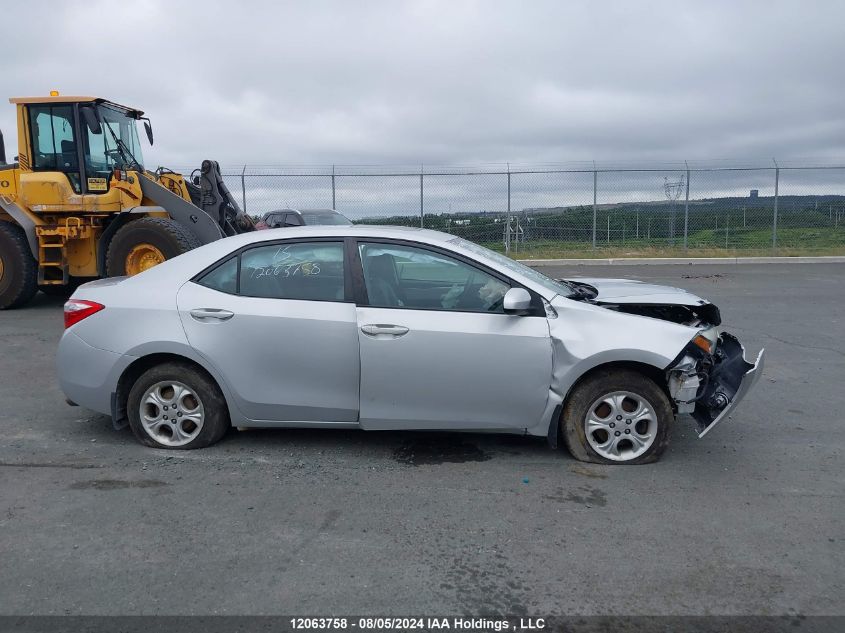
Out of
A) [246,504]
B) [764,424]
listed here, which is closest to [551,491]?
[246,504]

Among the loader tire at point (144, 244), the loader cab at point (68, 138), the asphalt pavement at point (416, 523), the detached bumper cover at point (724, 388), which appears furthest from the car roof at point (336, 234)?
the loader cab at point (68, 138)

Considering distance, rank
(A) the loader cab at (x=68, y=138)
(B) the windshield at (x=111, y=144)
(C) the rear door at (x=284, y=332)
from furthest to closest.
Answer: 1. (B) the windshield at (x=111, y=144)
2. (A) the loader cab at (x=68, y=138)
3. (C) the rear door at (x=284, y=332)

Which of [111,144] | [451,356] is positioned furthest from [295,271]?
[111,144]

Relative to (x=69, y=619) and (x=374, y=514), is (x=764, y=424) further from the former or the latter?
(x=69, y=619)

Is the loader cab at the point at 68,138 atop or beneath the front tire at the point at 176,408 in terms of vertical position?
atop

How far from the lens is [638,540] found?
12.3 ft

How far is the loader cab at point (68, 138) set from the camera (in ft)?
37.0

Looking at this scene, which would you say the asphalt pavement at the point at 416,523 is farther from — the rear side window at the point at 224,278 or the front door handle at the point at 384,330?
the rear side window at the point at 224,278

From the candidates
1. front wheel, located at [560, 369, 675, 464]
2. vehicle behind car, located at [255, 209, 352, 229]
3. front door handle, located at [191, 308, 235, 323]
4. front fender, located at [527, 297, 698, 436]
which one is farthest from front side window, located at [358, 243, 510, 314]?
vehicle behind car, located at [255, 209, 352, 229]

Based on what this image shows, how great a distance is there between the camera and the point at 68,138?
1145cm

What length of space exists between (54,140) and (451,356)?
31.5ft

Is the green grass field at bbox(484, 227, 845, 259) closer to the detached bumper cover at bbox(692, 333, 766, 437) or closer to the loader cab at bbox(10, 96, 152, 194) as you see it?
the loader cab at bbox(10, 96, 152, 194)

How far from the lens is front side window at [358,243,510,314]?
15.5 feet

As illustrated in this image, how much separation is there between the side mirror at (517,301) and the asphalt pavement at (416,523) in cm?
104
